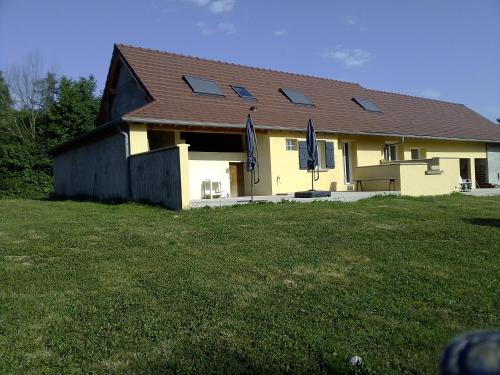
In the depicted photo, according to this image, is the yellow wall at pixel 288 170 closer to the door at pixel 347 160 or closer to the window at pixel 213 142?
the door at pixel 347 160

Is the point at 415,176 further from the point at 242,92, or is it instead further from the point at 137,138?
the point at 137,138

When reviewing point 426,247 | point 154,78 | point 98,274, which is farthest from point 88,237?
point 154,78

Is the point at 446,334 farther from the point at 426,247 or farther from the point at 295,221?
the point at 295,221

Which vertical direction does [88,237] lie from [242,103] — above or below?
below

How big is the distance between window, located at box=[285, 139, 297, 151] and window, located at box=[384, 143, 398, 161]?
660cm

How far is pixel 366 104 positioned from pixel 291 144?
859cm

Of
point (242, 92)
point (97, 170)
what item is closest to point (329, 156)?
point (242, 92)

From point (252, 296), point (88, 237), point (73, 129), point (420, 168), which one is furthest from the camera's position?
point (73, 129)

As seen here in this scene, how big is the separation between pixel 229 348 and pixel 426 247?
16.0 feet

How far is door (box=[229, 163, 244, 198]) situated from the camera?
18.7m

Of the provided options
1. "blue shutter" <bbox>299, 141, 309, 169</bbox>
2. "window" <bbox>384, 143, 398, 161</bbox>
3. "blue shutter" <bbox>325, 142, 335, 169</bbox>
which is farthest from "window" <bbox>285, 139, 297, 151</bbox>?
"window" <bbox>384, 143, 398, 161</bbox>

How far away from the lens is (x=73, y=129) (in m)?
37.1

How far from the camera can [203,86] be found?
61.8 feet

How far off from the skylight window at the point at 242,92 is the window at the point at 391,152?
7946 mm
